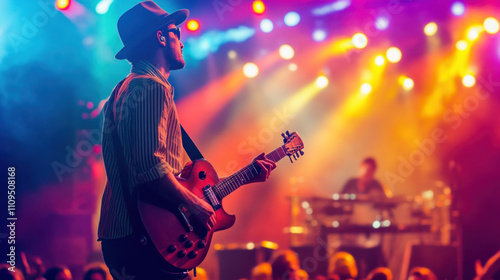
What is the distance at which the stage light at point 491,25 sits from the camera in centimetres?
970

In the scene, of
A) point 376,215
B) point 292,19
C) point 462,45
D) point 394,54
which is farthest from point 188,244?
point 462,45

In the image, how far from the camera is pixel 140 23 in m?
3.16

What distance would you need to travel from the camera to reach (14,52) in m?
6.80

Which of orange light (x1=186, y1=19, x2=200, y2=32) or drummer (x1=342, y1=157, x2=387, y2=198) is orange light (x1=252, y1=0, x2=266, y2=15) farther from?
drummer (x1=342, y1=157, x2=387, y2=198)

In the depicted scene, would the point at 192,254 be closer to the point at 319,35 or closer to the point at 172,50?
the point at 172,50

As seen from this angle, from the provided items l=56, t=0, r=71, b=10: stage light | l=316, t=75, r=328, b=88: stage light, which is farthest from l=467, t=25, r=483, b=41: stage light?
l=56, t=0, r=71, b=10: stage light

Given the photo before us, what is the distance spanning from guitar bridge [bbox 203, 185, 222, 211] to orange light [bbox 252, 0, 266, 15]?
6.42 meters

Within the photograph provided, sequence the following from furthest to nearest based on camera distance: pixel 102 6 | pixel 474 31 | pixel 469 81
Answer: pixel 469 81 → pixel 474 31 → pixel 102 6

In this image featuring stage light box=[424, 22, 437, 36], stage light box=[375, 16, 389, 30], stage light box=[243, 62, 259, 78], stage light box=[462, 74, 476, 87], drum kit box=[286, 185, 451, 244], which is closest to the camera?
drum kit box=[286, 185, 451, 244]

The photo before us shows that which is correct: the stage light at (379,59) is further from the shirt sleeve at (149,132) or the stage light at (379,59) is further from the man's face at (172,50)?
the shirt sleeve at (149,132)

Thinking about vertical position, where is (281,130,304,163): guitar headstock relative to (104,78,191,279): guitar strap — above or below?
above

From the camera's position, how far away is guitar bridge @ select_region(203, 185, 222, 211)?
3.07 metres

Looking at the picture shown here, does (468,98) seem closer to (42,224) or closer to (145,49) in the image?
(42,224)

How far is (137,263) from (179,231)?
0.85ft
